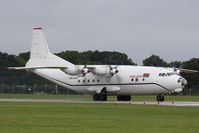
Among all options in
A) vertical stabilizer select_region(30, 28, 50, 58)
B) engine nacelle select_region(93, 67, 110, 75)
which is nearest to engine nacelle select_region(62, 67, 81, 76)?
engine nacelle select_region(93, 67, 110, 75)

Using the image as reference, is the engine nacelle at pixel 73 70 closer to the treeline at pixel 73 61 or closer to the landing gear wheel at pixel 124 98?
the landing gear wheel at pixel 124 98

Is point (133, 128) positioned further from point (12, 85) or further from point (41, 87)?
point (12, 85)

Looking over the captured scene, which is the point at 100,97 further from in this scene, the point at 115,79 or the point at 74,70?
the point at 74,70

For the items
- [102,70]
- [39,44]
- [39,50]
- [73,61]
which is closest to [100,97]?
[102,70]

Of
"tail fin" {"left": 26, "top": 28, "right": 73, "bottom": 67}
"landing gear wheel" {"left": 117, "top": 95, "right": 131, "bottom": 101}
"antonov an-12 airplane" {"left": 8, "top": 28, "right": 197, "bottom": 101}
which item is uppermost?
"tail fin" {"left": 26, "top": 28, "right": 73, "bottom": 67}

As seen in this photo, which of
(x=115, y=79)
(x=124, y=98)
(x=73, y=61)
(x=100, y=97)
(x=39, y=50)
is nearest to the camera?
(x=115, y=79)

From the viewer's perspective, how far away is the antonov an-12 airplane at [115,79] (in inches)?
1900

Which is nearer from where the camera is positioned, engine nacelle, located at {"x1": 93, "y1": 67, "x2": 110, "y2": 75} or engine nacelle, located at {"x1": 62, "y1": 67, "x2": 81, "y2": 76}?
engine nacelle, located at {"x1": 62, "y1": 67, "x2": 81, "y2": 76}

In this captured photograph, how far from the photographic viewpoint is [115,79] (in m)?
50.8

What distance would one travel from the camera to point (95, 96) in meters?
51.8

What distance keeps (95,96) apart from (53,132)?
34.0 metres

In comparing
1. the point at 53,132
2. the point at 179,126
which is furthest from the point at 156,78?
the point at 53,132

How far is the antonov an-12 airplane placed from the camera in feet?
158

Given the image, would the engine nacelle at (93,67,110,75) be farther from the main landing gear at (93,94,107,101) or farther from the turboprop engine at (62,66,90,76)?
the main landing gear at (93,94,107,101)
